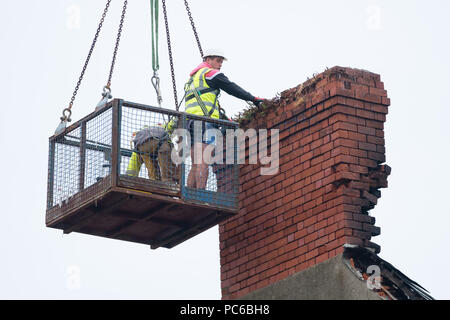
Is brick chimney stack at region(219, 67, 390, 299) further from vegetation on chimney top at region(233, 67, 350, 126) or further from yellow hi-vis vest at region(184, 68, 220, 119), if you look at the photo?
yellow hi-vis vest at region(184, 68, 220, 119)

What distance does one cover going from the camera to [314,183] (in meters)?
13.7

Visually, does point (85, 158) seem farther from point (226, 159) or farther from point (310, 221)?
point (310, 221)

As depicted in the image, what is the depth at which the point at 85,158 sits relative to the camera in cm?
1393

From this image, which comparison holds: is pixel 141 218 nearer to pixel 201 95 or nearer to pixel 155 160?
pixel 155 160

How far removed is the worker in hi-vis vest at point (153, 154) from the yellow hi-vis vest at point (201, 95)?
2.22 feet

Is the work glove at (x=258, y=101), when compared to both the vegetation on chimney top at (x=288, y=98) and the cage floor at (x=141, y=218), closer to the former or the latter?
the vegetation on chimney top at (x=288, y=98)

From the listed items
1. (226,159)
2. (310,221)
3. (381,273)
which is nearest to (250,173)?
(226,159)

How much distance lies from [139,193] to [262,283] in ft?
5.87

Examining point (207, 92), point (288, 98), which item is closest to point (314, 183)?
point (288, 98)

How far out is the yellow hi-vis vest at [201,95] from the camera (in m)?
14.4

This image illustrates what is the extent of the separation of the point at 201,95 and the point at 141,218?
1571 mm

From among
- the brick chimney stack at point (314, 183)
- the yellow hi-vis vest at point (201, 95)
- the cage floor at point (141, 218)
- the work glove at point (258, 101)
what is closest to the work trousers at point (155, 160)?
the cage floor at point (141, 218)

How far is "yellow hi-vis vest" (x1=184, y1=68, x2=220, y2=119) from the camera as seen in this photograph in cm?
1440

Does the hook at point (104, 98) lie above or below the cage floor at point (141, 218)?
above
